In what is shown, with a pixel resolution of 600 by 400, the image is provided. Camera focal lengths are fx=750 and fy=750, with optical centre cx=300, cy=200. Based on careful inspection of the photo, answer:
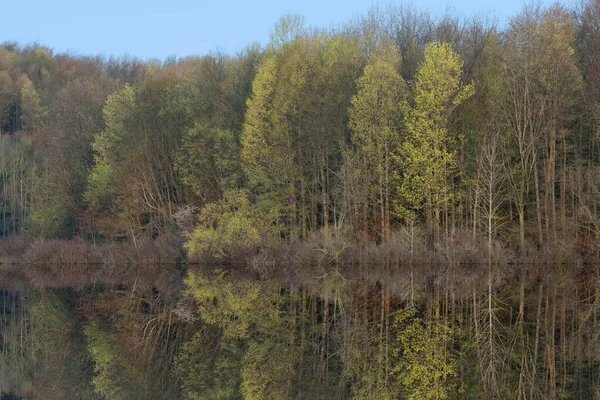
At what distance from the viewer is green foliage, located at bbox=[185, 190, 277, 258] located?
39.2 m

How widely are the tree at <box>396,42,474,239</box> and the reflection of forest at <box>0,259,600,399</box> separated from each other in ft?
20.6

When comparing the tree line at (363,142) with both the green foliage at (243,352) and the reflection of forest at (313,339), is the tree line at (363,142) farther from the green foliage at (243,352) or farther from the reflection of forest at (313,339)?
the green foliage at (243,352)

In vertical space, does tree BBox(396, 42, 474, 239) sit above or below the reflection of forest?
above

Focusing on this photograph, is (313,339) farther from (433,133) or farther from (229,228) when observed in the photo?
(229,228)

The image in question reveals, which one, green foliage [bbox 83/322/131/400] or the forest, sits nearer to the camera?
green foliage [bbox 83/322/131/400]

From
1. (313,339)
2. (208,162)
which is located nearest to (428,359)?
(313,339)

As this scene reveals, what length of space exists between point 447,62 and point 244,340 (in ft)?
74.9

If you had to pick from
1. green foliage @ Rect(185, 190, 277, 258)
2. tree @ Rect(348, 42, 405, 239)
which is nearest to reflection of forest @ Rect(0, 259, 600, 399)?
tree @ Rect(348, 42, 405, 239)

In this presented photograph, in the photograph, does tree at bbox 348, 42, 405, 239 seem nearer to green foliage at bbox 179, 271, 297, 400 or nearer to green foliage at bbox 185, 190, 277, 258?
green foliage at bbox 185, 190, 277, 258

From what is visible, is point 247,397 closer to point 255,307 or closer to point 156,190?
point 255,307

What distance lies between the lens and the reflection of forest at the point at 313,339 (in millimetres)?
12234

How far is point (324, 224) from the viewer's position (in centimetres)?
4016

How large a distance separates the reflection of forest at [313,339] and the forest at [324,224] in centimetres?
9

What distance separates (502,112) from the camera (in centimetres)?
3591
